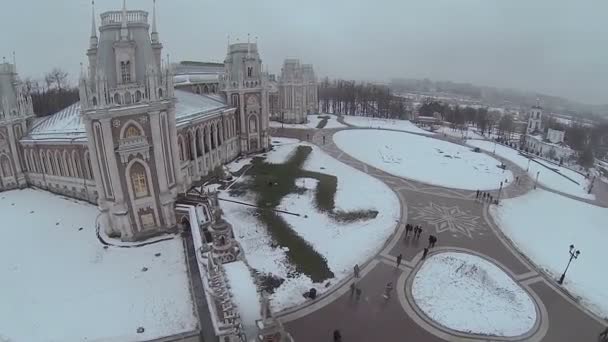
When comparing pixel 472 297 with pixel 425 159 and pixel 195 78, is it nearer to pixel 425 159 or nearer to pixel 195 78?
pixel 425 159

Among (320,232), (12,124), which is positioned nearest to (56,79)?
(12,124)

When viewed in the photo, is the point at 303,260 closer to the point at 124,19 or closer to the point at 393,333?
the point at 393,333

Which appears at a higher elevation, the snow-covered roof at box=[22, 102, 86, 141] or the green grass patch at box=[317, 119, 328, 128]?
the snow-covered roof at box=[22, 102, 86, 141]

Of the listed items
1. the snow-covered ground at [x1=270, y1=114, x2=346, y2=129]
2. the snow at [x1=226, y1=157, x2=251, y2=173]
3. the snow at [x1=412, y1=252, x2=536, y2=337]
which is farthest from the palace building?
the snow-covered ground at [x1=270, y1=114, x2=346, y2=129]

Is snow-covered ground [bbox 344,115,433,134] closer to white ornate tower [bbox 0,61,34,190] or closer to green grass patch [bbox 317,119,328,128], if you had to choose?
green grass patch [bbox 317,119,328,128]

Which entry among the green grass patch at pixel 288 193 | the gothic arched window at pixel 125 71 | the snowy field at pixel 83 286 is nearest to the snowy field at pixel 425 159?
the green grass patch at pixel 288 193

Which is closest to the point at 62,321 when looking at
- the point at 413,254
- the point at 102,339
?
the point at 102,339
